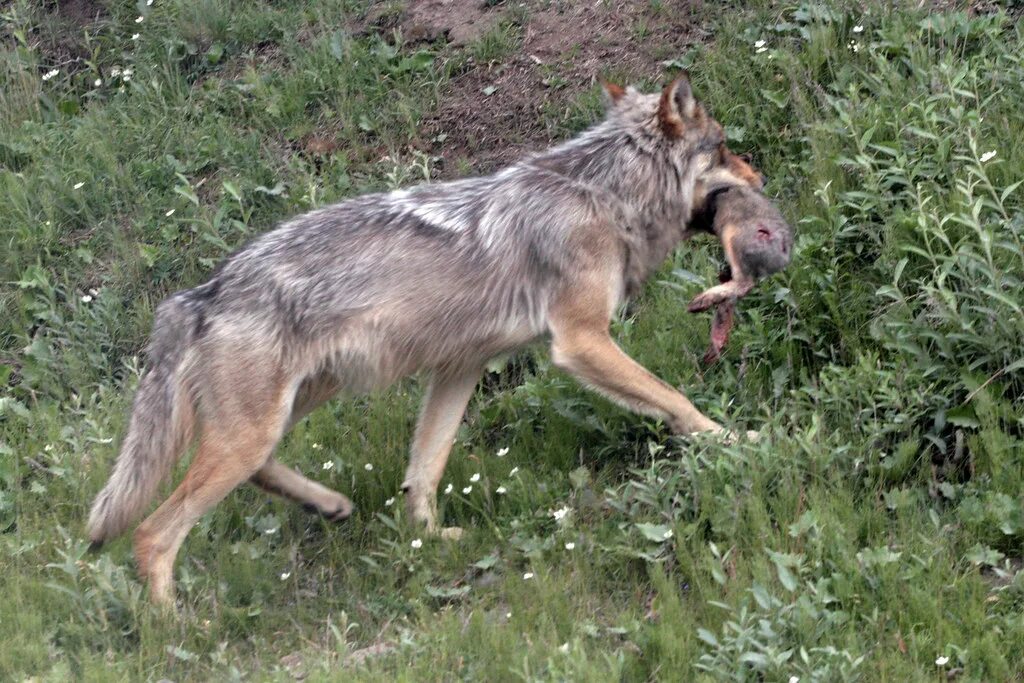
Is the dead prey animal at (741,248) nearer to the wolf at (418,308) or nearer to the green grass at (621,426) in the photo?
the wolf at (418,308)

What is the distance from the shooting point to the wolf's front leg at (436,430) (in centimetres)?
682

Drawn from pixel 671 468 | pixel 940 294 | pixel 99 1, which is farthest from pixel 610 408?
pixel 99 1

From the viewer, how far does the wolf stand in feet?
20.1

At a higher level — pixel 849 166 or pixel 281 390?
pixel 281 390

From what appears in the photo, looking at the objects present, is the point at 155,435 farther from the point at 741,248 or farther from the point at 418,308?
the point at 741,248

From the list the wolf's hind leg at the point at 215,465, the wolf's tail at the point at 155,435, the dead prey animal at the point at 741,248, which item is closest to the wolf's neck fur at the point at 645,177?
the dead prey animal at the point at 741,248

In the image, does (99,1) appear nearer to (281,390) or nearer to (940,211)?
(281,390)

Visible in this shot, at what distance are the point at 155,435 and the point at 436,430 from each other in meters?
1.39

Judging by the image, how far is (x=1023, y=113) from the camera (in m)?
7.46

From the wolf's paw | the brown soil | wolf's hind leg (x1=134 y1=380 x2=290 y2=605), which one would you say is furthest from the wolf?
the brown soil

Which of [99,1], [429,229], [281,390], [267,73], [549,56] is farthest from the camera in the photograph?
[99,1]

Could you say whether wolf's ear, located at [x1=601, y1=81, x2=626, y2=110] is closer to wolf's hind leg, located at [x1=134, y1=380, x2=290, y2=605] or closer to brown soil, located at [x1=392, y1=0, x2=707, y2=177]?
brown soil, located at [x1=392, y1=0, x2=707, y2=177]

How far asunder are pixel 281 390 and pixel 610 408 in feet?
5.57

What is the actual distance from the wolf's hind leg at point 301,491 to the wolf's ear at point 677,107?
2.41m
